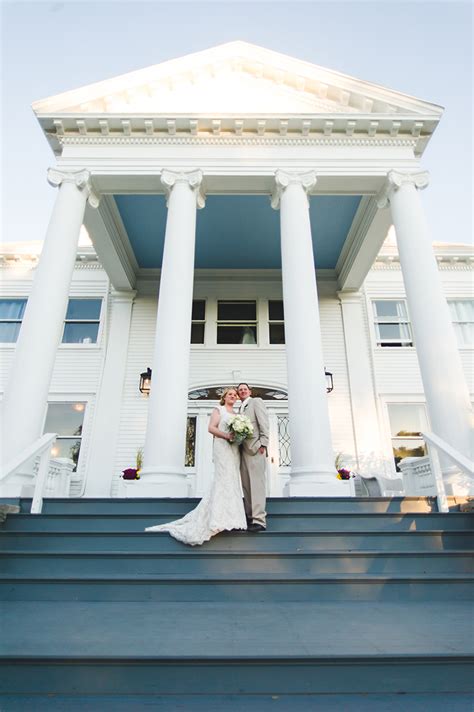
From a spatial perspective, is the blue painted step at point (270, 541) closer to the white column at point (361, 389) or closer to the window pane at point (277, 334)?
the white column at point (361, 389)

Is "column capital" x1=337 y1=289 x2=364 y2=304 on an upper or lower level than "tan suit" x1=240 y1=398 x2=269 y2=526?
upper

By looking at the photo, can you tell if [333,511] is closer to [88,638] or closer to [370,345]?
[88,638]

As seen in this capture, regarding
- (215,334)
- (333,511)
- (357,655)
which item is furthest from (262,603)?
(215,334)

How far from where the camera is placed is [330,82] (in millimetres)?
7879

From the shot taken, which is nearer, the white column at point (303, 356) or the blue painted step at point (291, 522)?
the blue painted step at point (291, 522)

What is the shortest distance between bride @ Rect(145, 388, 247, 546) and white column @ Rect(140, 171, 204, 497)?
1.44m

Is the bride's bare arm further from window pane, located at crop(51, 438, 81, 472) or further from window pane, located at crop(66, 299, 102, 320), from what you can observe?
window pane, located at crop(66, 299, 102, 320)

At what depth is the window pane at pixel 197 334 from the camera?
34.5 feet

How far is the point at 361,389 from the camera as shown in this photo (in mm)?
9812

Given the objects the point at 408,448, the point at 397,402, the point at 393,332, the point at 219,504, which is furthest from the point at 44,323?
the point at 393,332

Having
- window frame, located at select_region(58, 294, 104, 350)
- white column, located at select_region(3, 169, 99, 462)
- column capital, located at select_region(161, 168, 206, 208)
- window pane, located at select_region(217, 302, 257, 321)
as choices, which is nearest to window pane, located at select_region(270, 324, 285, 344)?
window pane, located at select_region(217, 302, 257, 321)

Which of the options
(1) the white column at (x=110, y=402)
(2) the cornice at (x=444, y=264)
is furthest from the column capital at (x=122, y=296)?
(2) the cornice at (x=444, y=264)

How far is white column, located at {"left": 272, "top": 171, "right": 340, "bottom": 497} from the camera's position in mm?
5418

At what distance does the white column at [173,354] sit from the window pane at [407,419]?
6.20 m
